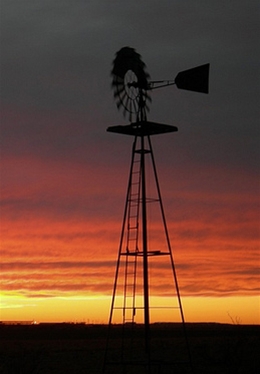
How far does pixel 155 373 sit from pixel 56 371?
467 centimetres

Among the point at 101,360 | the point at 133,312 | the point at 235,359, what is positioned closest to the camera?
the point at 133,312

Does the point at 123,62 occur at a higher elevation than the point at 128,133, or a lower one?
higher

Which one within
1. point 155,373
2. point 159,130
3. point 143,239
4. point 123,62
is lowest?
point 155,373

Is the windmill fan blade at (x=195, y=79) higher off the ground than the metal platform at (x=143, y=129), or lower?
higher

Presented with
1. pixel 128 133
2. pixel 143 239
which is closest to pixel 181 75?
pixel 128 133

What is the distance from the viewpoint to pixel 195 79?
29.9 m

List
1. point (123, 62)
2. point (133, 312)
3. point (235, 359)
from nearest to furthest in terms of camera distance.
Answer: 1. point (133, 312)
2. point (123, 62)
3. point (235, 359)

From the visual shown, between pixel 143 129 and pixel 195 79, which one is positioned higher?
pixel 195 79

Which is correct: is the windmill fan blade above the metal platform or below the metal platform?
above

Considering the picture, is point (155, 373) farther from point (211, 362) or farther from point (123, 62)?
point (123, 62)

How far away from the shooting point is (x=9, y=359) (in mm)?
36875

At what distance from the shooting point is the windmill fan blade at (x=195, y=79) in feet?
97.7

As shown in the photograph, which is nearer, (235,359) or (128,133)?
(128,133)

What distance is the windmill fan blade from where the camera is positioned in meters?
29.8
